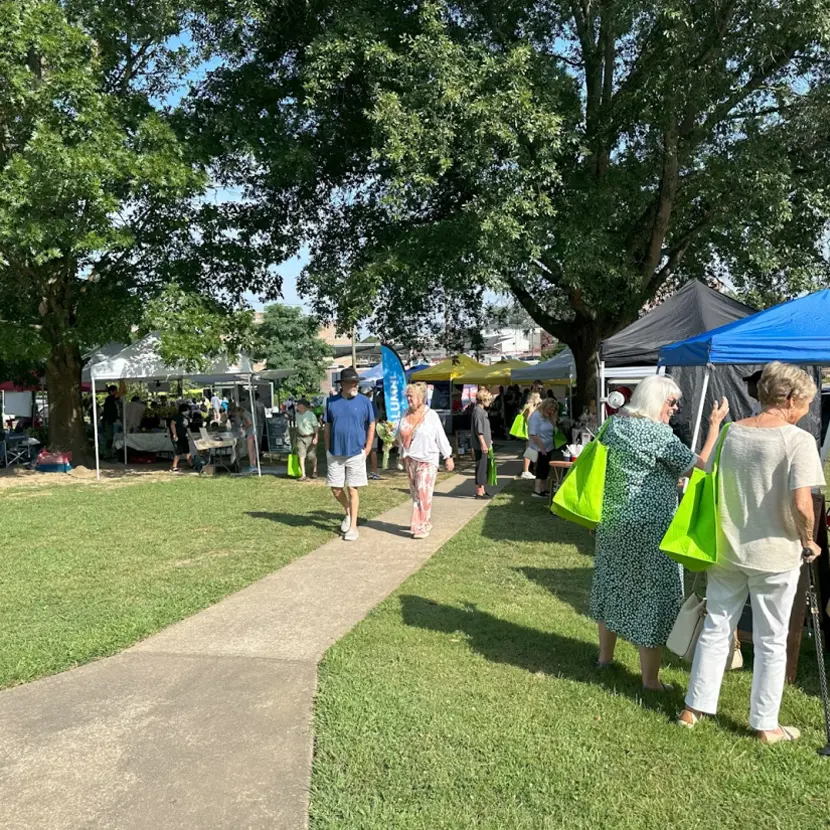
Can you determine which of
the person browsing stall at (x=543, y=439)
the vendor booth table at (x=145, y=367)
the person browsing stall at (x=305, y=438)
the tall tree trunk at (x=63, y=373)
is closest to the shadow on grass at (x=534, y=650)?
the person browsing stall at (x=543, y=439)

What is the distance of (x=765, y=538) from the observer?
328cm

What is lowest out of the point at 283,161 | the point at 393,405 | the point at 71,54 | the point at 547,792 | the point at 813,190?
the point at 547,792

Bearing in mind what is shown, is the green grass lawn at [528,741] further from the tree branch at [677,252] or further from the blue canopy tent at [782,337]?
the tree branch at [677,252]

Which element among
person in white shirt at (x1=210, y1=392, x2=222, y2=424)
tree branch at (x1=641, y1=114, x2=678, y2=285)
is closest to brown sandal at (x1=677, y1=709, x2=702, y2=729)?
tree branch at (x1=641, y1=114, x2=678, y2=285)

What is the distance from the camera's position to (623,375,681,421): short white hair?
12.4 ft

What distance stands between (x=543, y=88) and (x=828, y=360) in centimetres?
794

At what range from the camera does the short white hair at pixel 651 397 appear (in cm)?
379

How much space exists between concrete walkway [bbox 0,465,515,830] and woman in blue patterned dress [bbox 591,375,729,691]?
1.70 meters

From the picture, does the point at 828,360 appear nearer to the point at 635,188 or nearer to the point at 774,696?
the point at 774,696

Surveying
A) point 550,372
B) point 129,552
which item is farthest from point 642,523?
point 550,372

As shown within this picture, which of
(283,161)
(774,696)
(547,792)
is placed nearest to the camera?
(547,792)

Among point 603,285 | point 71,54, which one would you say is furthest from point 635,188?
point 71,54

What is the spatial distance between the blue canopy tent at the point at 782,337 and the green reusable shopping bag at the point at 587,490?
231 cm

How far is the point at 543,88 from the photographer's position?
11719mm
